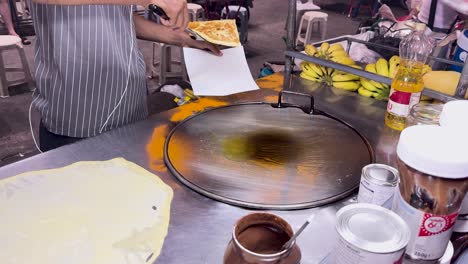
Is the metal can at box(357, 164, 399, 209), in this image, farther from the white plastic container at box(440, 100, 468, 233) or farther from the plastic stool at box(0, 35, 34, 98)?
the plastic stool at box(0, 35, 34, 98)

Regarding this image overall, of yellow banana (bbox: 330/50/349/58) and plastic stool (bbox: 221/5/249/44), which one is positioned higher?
yellow banana (bbox: 330/50/349/58)

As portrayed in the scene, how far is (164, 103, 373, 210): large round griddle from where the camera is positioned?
1.01 metres

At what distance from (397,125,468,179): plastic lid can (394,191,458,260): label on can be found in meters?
0.09

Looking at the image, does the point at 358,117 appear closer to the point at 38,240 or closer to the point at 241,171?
the point at 241,171

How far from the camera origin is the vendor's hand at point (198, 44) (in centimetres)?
161

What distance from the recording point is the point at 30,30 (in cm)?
616

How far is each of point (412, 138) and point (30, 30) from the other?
6746 millimetres

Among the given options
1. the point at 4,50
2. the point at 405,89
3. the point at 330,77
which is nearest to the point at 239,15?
the point at 4,50

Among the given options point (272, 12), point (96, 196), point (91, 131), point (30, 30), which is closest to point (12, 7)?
point (30, 30)

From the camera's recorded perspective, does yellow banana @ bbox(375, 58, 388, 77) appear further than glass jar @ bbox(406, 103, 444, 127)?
Yes

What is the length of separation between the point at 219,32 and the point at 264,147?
65cm

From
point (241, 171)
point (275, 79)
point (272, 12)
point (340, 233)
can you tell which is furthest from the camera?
point (272, 12)

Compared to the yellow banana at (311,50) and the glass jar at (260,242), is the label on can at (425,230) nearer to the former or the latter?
the glass jar at (260,242)

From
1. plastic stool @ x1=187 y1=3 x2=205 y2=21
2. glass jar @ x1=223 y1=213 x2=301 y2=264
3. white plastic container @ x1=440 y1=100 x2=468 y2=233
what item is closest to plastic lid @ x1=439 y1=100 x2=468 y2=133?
white plastic container @ x1=440 y1=100 x2=468 y2=233
